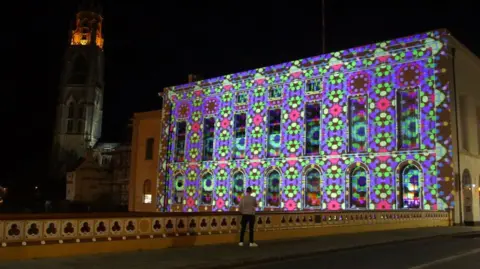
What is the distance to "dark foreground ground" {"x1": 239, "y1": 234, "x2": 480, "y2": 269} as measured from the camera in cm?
1234

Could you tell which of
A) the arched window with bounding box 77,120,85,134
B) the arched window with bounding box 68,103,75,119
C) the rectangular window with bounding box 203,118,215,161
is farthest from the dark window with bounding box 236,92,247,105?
the arched window with bounding box 68,103,75,119

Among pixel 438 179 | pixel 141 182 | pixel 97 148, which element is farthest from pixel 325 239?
pixel 97 148

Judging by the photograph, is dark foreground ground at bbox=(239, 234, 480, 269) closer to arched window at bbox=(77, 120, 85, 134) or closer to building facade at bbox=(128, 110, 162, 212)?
building facade at bbox=(128, 110, 162, 212)

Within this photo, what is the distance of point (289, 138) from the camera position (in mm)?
38406

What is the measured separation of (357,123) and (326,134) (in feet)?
7.81

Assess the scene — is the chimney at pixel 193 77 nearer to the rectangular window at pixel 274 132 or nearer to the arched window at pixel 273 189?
the rectangular window at pixel 274 132

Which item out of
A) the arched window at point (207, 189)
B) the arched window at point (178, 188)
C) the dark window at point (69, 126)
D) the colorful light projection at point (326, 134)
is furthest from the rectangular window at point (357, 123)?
the dark window at point (69, 126)

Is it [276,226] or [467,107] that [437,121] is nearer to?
[467,107]

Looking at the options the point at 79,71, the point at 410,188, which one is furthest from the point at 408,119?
the point at 79,71

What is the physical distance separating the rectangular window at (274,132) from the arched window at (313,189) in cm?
343

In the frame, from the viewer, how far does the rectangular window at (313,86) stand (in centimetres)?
3741

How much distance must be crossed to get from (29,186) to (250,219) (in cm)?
8138

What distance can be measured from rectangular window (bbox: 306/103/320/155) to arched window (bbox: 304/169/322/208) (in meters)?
1.60

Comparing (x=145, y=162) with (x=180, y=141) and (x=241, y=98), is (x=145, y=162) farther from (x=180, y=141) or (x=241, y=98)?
(x=241, y=98)
